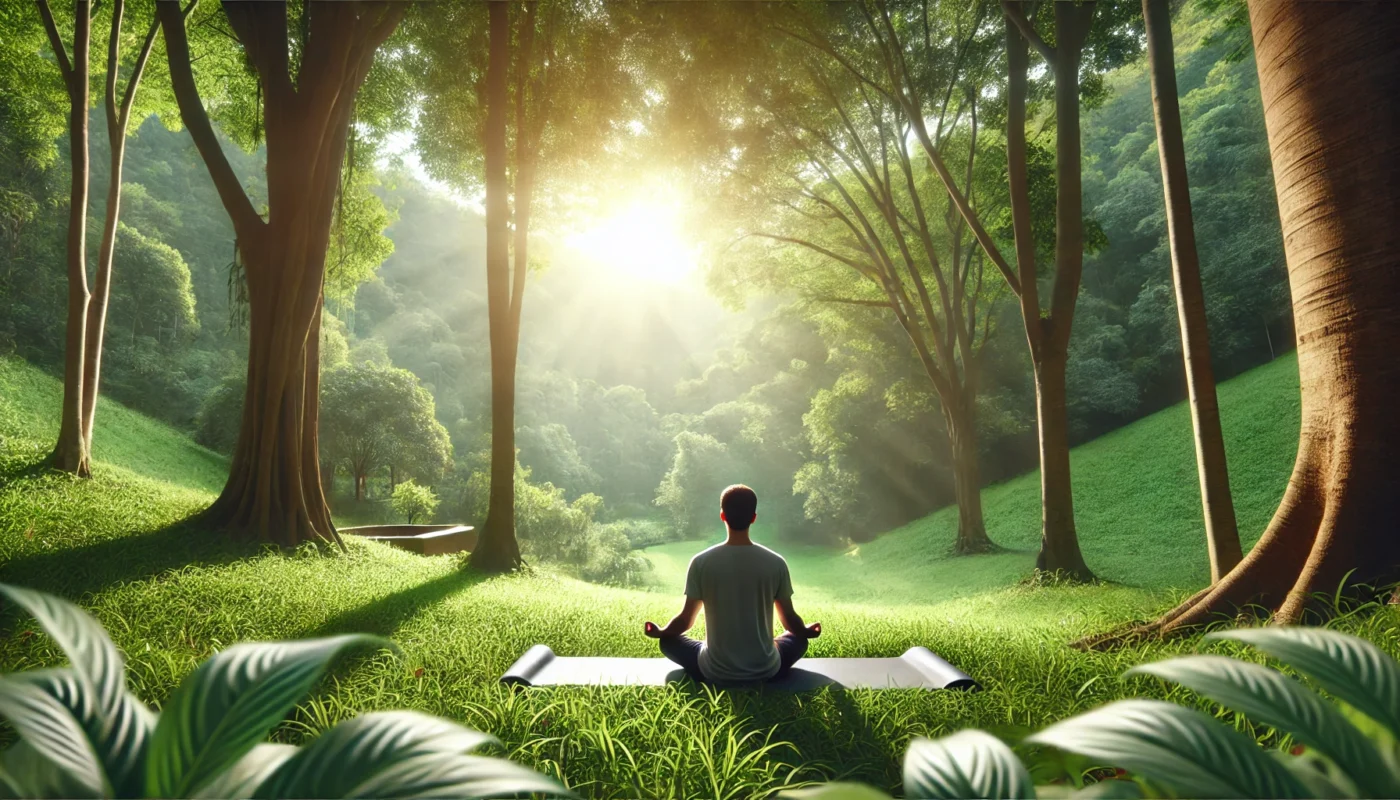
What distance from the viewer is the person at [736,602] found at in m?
3.08

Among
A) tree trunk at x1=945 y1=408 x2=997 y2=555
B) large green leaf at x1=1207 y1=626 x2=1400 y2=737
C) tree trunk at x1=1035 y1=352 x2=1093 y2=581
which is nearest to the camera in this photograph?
large green leaf at x1=1207 y1=626 x2=1400 y2=737

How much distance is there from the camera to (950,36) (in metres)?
11.2

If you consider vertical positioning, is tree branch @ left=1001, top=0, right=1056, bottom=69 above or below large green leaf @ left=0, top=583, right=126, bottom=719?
above

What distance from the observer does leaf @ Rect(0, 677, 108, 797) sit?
1.97 ft

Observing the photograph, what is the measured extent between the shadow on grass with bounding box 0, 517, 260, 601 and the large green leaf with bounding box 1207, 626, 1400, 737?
19.2ft

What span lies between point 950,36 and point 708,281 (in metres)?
6.54

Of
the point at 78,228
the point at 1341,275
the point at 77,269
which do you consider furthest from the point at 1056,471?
the point at 78,228

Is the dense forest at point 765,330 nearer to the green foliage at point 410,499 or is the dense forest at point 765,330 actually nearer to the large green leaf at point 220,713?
the green foliage at point 410,499

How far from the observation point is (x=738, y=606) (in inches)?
120

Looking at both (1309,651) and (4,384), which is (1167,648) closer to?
(1309,651)

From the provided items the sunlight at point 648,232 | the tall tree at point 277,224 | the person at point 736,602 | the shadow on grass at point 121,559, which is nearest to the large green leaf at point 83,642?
the person at point 736,602

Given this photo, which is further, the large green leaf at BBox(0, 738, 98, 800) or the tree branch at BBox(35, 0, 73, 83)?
the tree branch at BBox(35, 0, 73, 83)

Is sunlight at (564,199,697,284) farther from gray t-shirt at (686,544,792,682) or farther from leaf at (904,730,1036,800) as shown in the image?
leaf at (904,730,1036,800)

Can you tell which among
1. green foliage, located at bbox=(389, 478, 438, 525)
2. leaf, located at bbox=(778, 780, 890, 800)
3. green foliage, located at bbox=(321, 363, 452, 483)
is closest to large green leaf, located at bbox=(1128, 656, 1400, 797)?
leaf, located at bbox=(778, 780, 890, 800)
